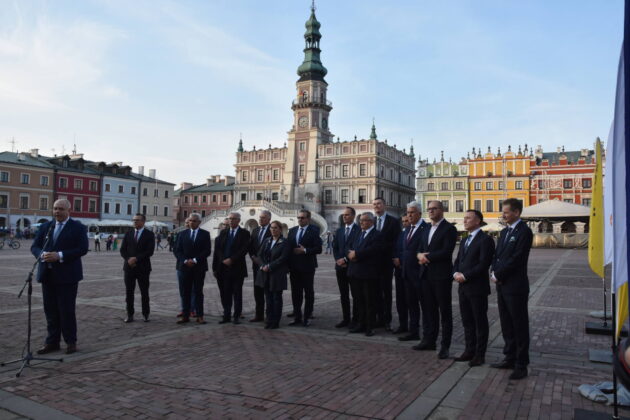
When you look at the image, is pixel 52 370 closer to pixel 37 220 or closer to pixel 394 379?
pixel 394 379

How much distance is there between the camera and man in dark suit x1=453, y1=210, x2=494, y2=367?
19.0ft

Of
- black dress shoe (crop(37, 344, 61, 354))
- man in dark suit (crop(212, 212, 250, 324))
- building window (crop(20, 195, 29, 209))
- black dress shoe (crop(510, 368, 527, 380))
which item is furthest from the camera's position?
building window (crop(20, 195, 29, 209))

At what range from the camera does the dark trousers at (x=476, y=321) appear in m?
5.81

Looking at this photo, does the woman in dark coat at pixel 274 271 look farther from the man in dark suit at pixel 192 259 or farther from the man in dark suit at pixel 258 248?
the man in dark suit at pixel 192 259

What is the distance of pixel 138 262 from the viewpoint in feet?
28.1

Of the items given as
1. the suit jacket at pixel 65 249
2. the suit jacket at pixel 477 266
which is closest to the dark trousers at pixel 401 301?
the suit jacket at pixel 477 266

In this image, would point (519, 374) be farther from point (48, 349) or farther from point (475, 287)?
point (48, 349)

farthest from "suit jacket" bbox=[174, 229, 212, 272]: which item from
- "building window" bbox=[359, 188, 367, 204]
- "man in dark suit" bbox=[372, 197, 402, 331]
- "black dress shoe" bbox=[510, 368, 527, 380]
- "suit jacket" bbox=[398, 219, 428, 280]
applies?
"building window" bbox=[359, 188, 367, 204]

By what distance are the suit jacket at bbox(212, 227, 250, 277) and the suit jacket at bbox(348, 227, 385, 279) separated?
6.86ft

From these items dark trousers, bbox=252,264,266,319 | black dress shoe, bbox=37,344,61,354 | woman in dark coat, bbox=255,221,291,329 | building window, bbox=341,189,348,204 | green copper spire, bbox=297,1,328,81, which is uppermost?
green copper spire, bbox=297,1,328,81

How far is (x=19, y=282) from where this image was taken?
1345cm

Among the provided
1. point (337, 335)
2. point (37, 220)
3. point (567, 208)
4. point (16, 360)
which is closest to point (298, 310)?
point (337, 335)

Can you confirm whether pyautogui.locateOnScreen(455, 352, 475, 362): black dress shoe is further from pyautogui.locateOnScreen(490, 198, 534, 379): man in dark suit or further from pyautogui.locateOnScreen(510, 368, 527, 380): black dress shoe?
pyautogui.locateOnScreen(510, 368, 527, 380): black dress shoe

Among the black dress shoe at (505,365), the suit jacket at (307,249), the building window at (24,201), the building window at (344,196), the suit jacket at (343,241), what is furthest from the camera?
the building window at (344,196)
